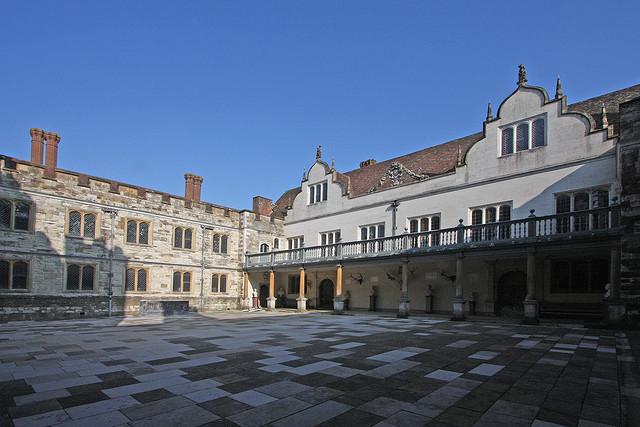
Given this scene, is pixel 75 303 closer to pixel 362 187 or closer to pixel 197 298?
pixel 197 298

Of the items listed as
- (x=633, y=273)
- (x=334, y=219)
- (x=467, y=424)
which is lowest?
(x=467, y=424)

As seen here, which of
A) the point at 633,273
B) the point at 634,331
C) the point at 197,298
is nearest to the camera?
the point at 634,331

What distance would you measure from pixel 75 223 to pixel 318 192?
1599 centimetres

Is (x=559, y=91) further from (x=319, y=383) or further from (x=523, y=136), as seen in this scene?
(x=319, y=383)

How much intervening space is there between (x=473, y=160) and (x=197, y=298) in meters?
18.7

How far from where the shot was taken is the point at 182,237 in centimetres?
2539

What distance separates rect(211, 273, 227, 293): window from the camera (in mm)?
26953

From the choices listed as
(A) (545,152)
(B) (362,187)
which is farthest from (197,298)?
(A) (545,152)

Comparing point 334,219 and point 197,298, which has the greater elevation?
point 334,219

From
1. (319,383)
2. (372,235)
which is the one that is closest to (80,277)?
(372,235)

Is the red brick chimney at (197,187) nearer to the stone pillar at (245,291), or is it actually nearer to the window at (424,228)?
the stone pillar at (245,291)

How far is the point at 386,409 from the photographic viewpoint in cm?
459

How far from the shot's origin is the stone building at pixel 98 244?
18828mm

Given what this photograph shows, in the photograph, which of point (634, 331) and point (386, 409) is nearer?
point (386, 409)
